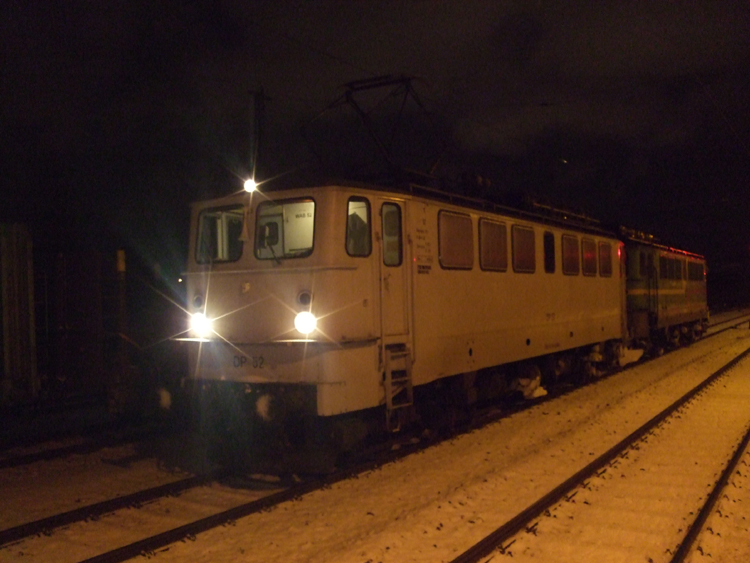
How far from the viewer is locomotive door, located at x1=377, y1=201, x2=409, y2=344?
7.75 meters

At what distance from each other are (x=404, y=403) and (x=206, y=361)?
2.26 meters

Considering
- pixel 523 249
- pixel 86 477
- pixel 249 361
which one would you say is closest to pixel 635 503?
pixel 249 361

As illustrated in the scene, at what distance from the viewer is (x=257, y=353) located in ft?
Answer: 24.4

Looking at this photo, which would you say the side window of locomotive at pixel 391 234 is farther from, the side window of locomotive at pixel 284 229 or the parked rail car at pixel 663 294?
the parked rail car at pixel 663 294

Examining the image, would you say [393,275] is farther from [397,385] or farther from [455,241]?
[455,241]

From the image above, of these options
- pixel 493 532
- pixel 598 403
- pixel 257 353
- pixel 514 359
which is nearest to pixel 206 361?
pixel 257 353

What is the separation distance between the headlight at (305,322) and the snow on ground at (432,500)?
1.64 meters

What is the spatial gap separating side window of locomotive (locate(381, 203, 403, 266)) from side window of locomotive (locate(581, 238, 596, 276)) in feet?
22.1

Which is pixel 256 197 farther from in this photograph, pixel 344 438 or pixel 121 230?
pixel 121 230

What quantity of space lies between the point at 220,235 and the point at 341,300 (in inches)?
76.1

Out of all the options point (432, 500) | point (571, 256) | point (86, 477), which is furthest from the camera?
point (571, 256)

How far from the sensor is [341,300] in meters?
7.31

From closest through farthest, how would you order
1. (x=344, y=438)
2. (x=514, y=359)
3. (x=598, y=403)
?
(x=344, y=438) → (x=514, y=359) → (x=598, y=403)

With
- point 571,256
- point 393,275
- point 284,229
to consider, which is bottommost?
point 393,275
